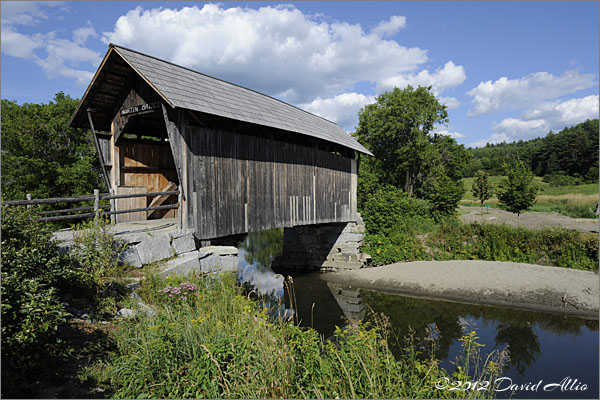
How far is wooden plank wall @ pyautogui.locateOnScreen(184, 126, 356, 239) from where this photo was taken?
8.36 meters

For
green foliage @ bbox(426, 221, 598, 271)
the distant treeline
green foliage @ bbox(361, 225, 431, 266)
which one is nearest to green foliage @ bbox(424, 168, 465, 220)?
green foliage @ bbox(426, 221, 598, 271)

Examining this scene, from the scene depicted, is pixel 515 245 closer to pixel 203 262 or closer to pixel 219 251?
pixel 219 251

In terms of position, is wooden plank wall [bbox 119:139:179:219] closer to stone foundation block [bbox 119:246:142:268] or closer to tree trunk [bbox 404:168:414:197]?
stone foundation block [bbox 119:246:142:268]

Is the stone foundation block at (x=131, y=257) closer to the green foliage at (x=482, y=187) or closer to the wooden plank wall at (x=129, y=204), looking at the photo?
the wooden plank wall at (x=129, y=204)

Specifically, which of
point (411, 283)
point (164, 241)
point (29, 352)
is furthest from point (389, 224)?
point (29, 352)

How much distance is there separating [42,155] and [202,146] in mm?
12663

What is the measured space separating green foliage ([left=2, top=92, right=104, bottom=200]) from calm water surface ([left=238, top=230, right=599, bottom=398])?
31.7 ft

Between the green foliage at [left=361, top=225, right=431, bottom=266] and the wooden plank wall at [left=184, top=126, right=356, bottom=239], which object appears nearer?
the wooden plank wall at [left=184, top=126, right=356, bottom=239]

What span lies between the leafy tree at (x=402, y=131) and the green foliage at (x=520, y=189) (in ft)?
21.2

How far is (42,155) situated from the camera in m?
16.7

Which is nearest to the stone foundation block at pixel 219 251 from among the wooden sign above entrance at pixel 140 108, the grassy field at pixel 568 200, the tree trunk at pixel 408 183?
the wooden sign above entrance at pixel 140 108

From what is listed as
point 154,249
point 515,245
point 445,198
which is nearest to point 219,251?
point 154,249

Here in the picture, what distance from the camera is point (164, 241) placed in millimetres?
7223

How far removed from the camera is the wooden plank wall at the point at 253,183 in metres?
8.36
